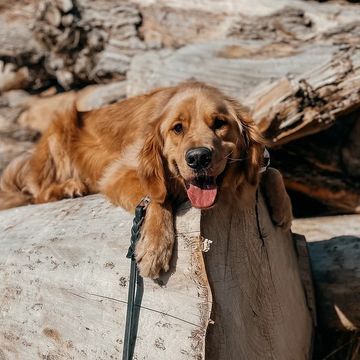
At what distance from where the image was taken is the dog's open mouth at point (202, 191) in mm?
3369

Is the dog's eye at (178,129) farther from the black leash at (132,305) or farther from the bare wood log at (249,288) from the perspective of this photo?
the black leash at (132,305)

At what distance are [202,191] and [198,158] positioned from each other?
0.64 feet

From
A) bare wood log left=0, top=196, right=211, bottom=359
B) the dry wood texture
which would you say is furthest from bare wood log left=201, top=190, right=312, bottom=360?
the dry wood texture

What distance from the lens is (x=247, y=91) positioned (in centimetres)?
649

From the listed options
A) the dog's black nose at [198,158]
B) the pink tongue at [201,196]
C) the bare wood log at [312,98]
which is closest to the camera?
the pink tongue at [201,196]

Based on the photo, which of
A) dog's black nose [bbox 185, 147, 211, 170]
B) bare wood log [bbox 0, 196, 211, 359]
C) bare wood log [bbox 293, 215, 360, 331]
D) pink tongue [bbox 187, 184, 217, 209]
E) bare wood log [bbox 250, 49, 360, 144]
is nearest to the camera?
bare wood log [bbox 0, 196, 211, 359]

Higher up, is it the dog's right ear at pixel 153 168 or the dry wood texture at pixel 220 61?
the dog's right ear at pixel 153 168

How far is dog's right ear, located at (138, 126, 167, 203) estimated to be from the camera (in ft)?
11.8

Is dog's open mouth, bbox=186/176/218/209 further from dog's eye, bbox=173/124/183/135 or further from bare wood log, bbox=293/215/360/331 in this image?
bare wood log, bbox=293/215/360/331

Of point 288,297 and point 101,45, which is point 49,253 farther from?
point 101,45

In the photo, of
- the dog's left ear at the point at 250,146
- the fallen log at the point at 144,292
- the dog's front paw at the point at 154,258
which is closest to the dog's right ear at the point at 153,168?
the fallen log at the point at 144,292

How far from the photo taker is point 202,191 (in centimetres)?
349

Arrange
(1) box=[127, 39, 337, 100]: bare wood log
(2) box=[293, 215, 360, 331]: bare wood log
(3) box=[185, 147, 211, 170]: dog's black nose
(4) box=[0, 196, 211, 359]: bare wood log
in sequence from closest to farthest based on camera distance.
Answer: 1. (4) box=[0, 196, 211, 359]: bare wood log
2. (3) box=[185, 147, 211, 170]: dog's black nose
3. (2) box=[293, 215, 360, 331]: bare wood log
4. (1) box=[127, 39, 337, 100]: bare wood log

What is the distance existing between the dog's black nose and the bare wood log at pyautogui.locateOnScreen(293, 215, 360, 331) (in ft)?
7.34
